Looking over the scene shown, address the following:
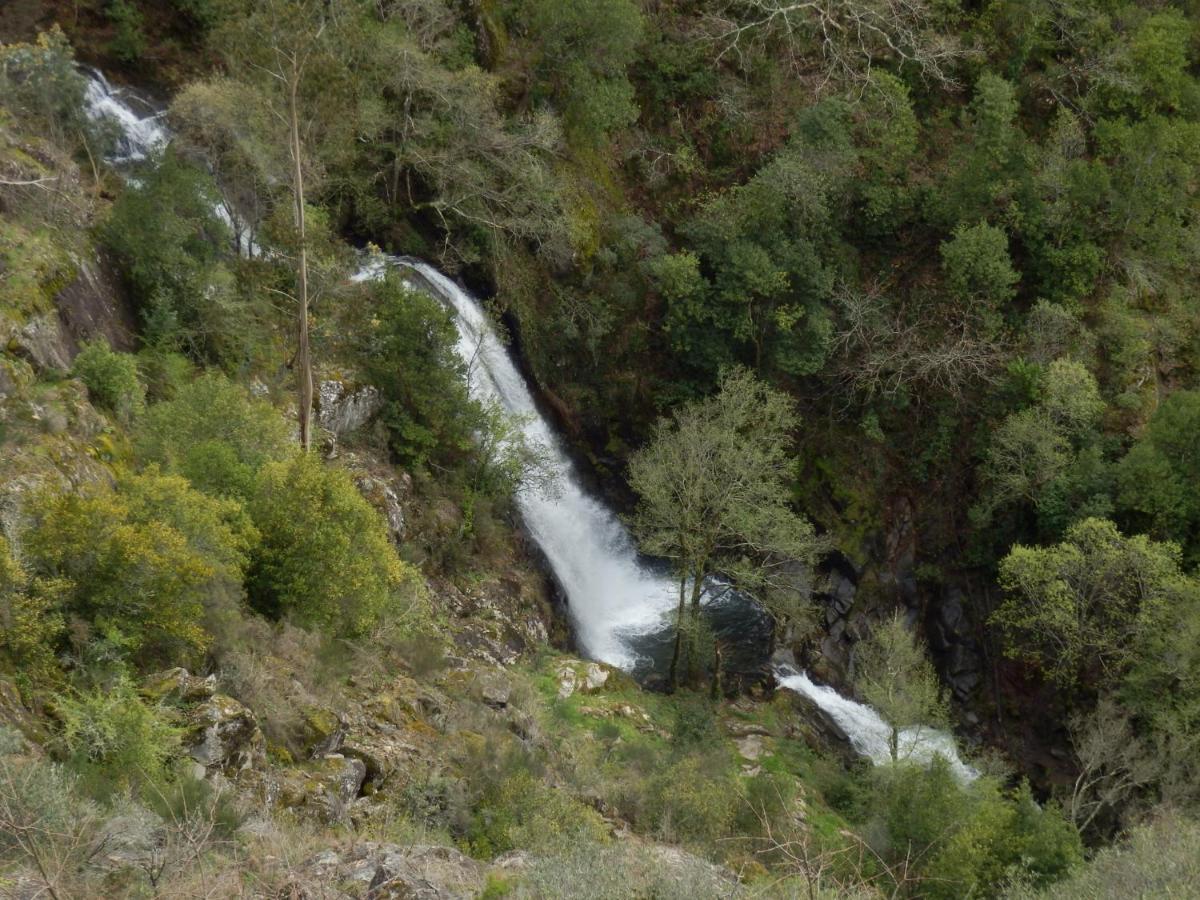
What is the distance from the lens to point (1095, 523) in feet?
61.9

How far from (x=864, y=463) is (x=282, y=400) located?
47.6 feet

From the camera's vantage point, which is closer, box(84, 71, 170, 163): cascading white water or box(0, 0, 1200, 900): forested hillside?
box(0, 0, 1200, 900): forested hillside

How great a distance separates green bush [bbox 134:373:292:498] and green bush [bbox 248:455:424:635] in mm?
492

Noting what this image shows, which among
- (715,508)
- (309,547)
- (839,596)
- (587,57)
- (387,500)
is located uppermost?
(587,57)

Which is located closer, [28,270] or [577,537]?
[28,270]

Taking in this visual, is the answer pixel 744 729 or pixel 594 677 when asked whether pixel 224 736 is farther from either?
pixel 744 729

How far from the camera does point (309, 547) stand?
11.7 metres

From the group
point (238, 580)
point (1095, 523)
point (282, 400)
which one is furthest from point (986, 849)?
point (282, 400)

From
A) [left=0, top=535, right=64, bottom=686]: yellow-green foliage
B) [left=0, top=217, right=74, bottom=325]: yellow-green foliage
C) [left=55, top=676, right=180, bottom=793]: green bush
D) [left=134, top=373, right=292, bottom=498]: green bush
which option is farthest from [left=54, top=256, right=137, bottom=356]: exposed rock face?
[left=55, top=676, right=180, bottom=793]: green bush

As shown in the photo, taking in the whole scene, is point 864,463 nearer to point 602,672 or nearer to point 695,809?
point 602,672

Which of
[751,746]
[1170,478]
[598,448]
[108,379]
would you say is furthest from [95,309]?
[1170,478]

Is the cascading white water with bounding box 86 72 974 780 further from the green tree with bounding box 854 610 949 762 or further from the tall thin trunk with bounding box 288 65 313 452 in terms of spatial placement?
the tall thin trunk with bounding box 288 65 313 452

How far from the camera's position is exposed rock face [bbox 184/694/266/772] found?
29.0 ft

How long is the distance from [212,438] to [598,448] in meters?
12.1
